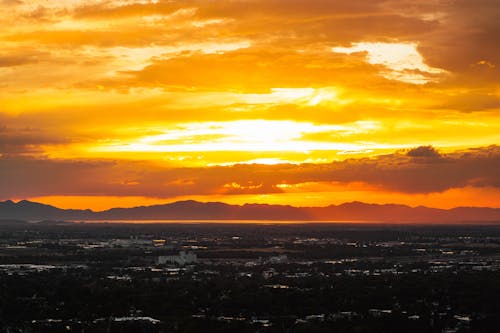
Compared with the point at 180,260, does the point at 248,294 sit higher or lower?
lower

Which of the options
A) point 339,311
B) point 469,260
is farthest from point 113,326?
point 469,260

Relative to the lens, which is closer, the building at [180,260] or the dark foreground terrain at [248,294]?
the dark foreground terrain at [248,294]

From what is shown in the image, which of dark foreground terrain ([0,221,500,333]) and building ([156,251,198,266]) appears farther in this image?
building ([156,251,198,266])

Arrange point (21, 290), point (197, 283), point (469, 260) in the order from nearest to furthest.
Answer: point (21, 290) < point (197, 283) < point (469, 260)

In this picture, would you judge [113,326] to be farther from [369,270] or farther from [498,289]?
[369,270]

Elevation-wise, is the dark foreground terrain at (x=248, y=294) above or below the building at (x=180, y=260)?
below

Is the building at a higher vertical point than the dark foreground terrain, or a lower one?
higher

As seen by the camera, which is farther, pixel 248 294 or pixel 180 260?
pixel 180 260

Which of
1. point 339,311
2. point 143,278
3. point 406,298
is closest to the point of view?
point 339,311

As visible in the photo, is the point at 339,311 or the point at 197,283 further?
the point at 197,283
